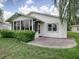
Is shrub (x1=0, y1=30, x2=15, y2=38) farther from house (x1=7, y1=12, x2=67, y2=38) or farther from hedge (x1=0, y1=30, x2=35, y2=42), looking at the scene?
house (x1=7, y1=12, x2=67, y2=38)

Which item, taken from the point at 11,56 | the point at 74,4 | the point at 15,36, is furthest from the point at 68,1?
the point at 15,36

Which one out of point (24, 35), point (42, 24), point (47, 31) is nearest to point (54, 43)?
point (24, 35)

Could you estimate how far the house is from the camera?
23312mm

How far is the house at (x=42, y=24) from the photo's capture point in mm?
23312

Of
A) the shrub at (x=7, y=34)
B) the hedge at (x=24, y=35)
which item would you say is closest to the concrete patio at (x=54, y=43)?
the hedge at (x=24, y=35)

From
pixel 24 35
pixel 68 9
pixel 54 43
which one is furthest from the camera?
pixel 24 35

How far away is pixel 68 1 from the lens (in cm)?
593

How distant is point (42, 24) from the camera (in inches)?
992

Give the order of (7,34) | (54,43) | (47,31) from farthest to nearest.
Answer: (47,31)
(7,34)
(54,43)

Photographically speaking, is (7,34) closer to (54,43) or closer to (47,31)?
(47,31)

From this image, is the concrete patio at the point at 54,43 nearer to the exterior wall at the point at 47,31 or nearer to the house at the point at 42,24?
the exterior wall at the point at 47,31

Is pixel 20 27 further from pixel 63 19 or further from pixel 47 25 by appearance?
pixel 63 19

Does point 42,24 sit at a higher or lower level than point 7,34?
higher

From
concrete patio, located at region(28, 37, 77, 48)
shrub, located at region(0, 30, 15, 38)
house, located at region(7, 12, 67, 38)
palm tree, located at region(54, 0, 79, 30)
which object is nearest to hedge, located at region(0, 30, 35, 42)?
shrub, located at region(0, 30, 15, 38)
